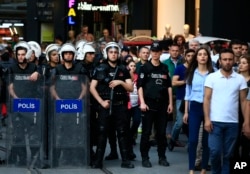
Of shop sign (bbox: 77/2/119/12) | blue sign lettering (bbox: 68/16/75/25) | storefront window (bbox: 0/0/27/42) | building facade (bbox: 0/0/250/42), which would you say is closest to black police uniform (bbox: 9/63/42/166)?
building facade (bbox: 0/0/250/42)

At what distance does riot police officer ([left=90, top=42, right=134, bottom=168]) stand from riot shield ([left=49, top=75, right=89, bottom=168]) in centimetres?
24

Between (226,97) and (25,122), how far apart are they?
12.3ft

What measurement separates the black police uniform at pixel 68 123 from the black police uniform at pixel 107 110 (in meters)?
0.31

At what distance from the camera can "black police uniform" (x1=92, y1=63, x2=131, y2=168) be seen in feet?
39.9

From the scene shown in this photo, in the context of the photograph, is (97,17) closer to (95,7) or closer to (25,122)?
(95,7)

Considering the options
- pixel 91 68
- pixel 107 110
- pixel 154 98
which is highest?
pixel 91 68

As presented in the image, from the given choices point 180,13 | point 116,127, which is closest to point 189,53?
point 116,127

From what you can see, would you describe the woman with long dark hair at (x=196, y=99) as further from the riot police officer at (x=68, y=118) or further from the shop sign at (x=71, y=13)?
the shop sign at (x=71, y=13)

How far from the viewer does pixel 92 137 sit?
12633 mm

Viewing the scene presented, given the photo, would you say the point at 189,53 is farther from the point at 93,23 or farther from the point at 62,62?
the point at 93,23

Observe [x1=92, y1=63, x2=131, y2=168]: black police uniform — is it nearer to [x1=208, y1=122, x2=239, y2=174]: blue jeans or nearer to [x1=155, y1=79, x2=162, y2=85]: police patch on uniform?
[x1=155, y1=79, x2=162, y2=85]: police patch on uniform

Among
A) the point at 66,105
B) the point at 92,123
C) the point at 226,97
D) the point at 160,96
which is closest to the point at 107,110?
the point at 92,123

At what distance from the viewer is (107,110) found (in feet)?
39.8

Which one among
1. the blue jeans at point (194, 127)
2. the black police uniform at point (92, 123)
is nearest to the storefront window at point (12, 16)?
the black police uniform at point (92, 123)
